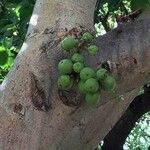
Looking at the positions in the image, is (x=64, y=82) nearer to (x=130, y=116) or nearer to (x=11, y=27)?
(x=11, y=27)

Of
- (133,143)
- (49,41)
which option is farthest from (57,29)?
(133,143)

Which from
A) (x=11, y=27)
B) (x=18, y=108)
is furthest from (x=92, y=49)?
(x=11, y=27)

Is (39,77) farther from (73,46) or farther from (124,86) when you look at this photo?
(124,86)

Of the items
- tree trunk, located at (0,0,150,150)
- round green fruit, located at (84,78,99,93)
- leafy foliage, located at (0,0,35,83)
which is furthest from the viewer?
leafy foliage, located at (0,0,35,83)

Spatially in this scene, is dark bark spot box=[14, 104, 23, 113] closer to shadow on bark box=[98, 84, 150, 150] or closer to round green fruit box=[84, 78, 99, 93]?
round green fruit box=[84, 78, 99, 93]

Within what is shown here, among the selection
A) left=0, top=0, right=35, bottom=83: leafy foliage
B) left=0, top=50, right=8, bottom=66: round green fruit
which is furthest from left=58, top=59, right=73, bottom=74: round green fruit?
left=0, top=0, right=35, bottom=83: leafy foliage
